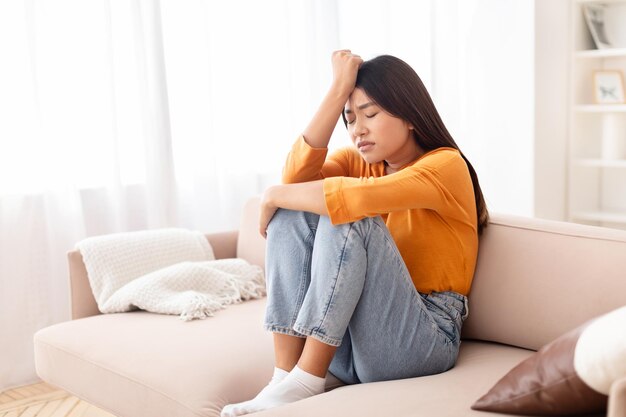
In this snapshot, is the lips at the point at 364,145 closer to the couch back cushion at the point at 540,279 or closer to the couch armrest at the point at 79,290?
the couch back cushion at the point at 540,279

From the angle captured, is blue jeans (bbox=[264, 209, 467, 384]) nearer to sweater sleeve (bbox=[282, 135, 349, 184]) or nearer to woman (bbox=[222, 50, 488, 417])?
woman (bbox=[222, 50, 488, 417])

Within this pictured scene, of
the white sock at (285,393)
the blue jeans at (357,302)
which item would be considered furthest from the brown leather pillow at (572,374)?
the white sock at (285,393)

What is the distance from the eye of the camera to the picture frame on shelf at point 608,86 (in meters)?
3.78

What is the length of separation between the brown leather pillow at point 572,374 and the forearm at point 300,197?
0.57 metres

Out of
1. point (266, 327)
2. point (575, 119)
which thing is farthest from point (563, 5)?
point (266, 327)

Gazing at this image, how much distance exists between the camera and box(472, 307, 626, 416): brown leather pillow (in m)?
1.21

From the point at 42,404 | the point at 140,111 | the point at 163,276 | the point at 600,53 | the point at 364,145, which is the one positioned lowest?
the point at 42,404

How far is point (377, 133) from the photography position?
6.46 feet

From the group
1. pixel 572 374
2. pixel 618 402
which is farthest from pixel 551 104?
pixel 618 402

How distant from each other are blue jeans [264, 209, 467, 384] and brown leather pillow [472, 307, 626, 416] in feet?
1.10

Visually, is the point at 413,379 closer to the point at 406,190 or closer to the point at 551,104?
the point at 406,190

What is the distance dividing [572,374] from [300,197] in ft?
2.50

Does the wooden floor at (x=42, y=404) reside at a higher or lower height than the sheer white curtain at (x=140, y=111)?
lower

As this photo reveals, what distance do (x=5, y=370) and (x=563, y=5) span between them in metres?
2.94
